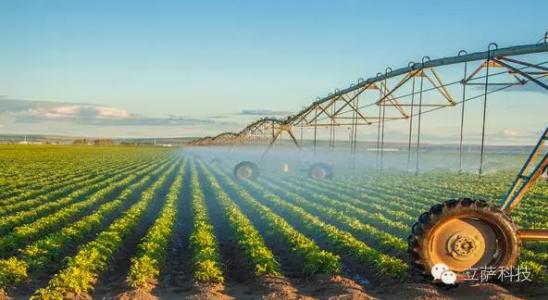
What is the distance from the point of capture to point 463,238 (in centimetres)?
896

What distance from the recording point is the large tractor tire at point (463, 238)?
8773 millimetres

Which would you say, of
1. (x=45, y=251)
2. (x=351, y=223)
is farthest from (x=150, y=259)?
(x=351, y=223)

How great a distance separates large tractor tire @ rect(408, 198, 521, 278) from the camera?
8.77 meters

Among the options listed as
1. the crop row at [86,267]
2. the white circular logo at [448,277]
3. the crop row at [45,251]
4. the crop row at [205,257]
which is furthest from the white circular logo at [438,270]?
the crop row at [45,251]

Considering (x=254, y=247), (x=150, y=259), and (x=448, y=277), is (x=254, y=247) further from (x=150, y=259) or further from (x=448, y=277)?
(x=448, y=277)

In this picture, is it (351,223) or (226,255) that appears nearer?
(226,255)

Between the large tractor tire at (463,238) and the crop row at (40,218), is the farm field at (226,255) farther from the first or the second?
the large tractor tire at (463,238)

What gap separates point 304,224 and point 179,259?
229 inches

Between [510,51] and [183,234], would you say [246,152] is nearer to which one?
[183,234]

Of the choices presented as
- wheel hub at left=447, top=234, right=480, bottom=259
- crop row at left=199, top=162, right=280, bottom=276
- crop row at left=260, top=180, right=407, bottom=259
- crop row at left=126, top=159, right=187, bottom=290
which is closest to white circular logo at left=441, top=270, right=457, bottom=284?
wheel hub at left=447, top=234, right=480, bottom=259

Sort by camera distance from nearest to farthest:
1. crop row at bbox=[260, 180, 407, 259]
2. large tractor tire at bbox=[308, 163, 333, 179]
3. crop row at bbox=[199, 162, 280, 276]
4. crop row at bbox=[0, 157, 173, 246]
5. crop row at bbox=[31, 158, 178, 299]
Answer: crop row at bbox=[31, 158, 178, 299] → crop row at bbox=[199, 162, 280, 276] → crop row at bbox=[260, 180, 407, 259] → crop row at bbox=[0, 157, 173, 246] → large tractor tire at bbox=[308, 163, 333, 179]

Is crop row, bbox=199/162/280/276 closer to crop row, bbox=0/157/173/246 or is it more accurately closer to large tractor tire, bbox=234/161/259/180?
crop row, bbox=0/157/173/246

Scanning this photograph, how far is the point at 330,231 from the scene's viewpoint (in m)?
15.9

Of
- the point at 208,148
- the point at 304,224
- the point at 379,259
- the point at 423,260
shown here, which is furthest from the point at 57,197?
the point at 208,148
